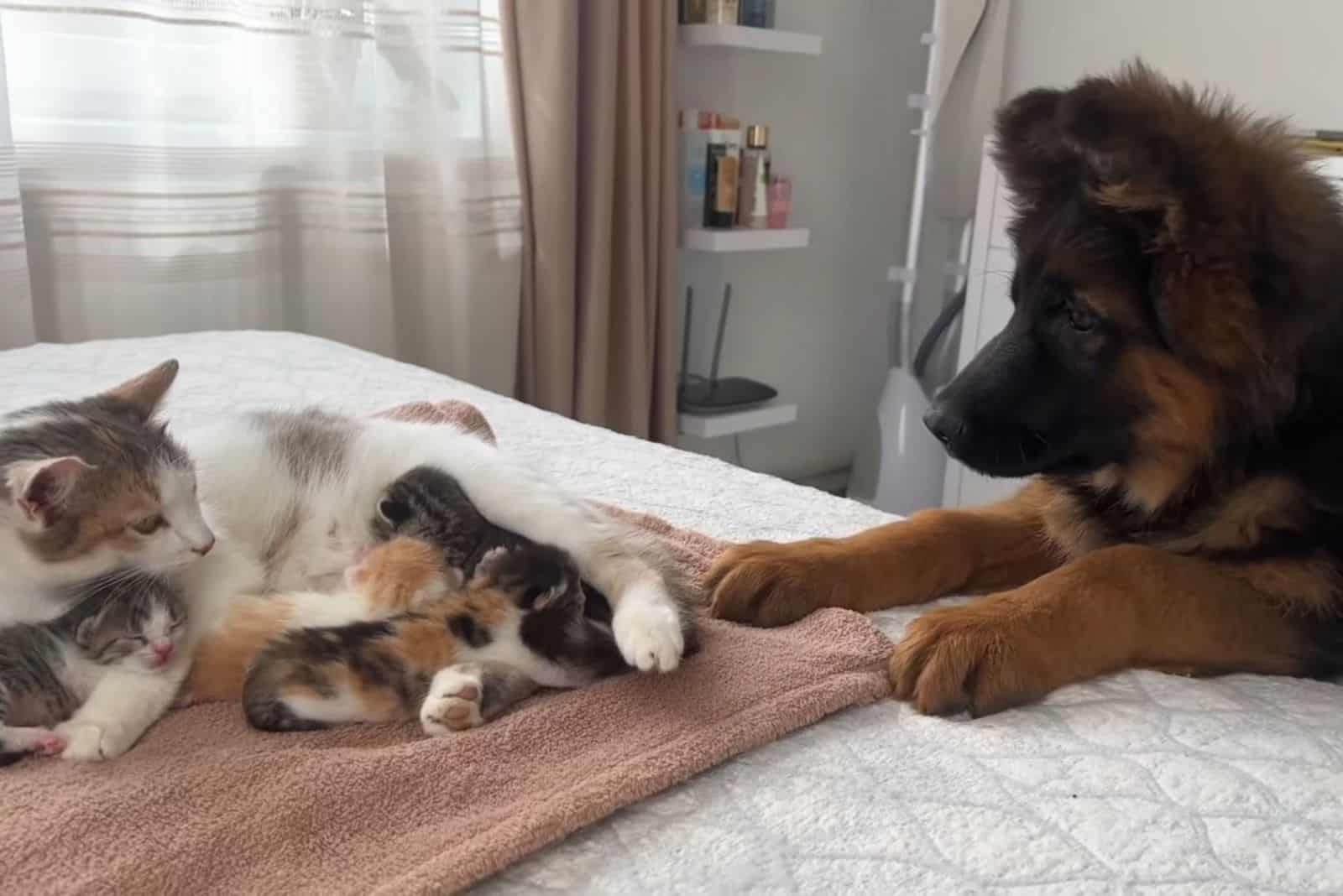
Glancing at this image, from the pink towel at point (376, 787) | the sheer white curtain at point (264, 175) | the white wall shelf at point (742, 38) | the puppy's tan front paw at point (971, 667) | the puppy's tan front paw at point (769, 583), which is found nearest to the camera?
the pink towel at point (376, 787)

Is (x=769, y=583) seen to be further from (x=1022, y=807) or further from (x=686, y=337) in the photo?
(x=686, y=337)

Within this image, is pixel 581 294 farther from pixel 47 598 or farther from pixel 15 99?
pixel 47 598

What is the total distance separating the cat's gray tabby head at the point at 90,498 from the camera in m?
0.78

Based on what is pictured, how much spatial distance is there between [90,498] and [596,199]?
1.75m

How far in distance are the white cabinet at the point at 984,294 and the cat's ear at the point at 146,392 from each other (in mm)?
1813

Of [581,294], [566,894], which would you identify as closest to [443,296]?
[581,294]

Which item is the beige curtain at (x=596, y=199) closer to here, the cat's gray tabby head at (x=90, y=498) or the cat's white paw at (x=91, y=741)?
the cat's gray tabby head at (x=90, y=498)

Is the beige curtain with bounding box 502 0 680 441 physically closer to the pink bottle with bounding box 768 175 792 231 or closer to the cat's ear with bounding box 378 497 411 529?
the pink bottle with bounding box 768 175 792 231

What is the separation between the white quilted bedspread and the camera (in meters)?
0.62

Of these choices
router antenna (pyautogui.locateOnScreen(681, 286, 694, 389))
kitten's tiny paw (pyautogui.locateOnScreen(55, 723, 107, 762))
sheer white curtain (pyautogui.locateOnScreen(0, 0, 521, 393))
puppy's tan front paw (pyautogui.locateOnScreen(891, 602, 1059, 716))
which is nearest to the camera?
kitten's tiny paw (pyautogui.locateOnScreen(55, 723, 107, 762))

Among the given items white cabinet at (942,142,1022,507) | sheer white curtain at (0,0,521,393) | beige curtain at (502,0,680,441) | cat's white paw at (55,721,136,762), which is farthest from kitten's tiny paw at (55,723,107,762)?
white cabinet at (942,142,1022,507)

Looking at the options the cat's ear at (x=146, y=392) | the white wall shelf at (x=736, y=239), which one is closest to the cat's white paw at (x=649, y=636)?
the cat's ear at (x=146, y=392)

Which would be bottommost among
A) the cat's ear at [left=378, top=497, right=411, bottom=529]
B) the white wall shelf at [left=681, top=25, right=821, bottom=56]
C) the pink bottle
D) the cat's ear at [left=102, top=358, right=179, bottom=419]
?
the cat's ear at [left=378, top=497, right=411, bottom=529]

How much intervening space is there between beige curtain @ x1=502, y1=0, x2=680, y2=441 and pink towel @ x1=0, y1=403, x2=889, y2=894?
1.73 m
